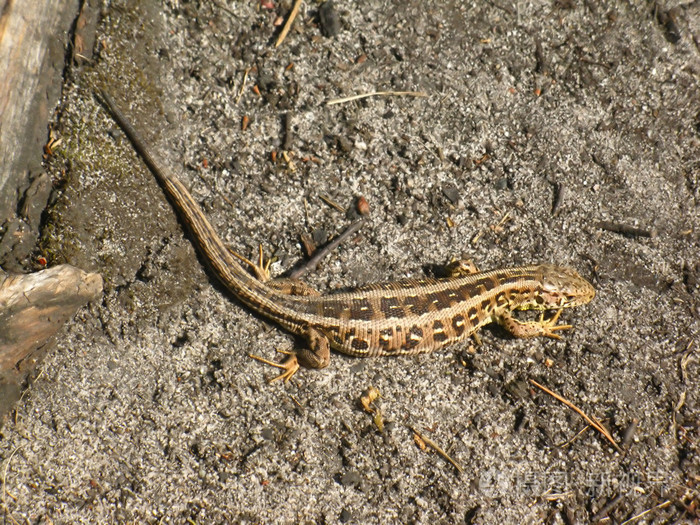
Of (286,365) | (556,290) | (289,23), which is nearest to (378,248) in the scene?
(286,365)

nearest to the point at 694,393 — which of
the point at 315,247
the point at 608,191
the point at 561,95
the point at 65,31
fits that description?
the point at 608,191

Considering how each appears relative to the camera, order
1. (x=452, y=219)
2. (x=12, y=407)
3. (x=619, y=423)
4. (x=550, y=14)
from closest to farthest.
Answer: (x=12, y=407), (x=619, y=423), (x=452, y=219), (x=550, y=14)

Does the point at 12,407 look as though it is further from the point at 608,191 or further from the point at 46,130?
the point at 608,191

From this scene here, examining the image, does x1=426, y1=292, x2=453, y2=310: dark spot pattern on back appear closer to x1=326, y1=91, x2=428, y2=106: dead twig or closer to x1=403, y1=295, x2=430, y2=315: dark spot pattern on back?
x1=403, y1=295, x2=430, y2=315: dark spot pattern on back

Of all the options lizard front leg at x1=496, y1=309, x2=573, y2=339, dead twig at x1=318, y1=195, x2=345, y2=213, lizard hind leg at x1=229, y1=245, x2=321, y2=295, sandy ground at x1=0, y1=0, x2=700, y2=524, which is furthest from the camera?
dead twig at x1=318, y1=195, x2=345, y2=213

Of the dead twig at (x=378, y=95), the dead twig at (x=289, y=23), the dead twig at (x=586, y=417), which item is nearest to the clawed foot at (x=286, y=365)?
the dead twig at (x=586, y=417)

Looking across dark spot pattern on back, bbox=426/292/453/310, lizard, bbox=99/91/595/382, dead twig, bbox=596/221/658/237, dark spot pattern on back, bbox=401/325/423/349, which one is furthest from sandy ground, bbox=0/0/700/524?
dark spot pattern on back, bbox=426/292/453/310

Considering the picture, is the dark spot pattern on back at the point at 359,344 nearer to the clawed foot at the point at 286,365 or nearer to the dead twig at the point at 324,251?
the clawed foot at the point at 286,365
